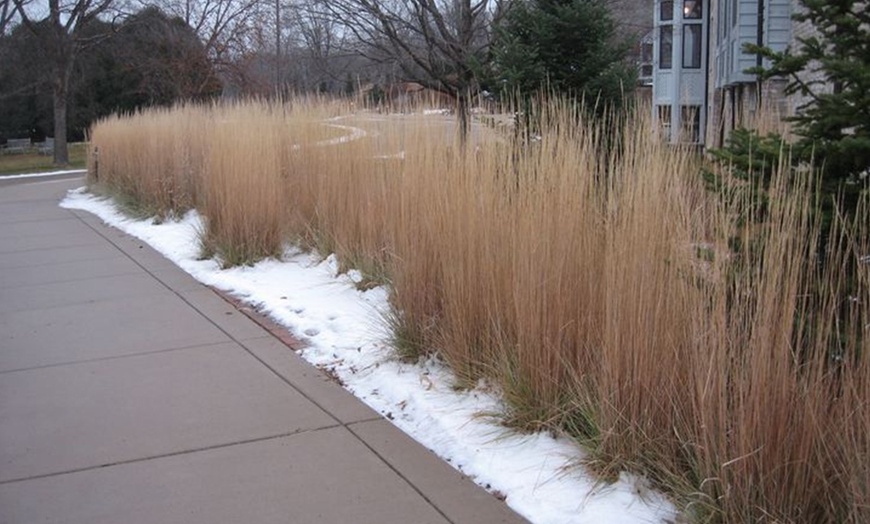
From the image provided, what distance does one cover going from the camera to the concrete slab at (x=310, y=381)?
5.21 m

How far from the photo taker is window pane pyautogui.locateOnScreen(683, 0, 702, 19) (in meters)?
28.4

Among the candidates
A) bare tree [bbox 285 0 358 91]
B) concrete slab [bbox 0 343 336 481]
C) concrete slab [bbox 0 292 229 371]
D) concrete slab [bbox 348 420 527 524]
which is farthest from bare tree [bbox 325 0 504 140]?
concrete slab [bbox 348 420 527 524]

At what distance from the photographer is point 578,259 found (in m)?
4.79

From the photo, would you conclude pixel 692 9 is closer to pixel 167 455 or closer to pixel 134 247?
pixel 134 247

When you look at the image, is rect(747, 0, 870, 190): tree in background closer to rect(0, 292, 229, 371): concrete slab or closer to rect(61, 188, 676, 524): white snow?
rect(61, 188, 676, 524): white snow

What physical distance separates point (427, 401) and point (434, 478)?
89 cm

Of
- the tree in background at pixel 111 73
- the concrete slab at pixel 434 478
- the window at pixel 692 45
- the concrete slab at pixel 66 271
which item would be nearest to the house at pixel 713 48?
the window at pixel 692 45

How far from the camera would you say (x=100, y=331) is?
283 inches

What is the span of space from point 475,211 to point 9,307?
4914 millimetres

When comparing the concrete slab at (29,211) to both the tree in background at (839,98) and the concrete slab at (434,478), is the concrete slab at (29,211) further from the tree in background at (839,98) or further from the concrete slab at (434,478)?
the tree in background at (839,98)

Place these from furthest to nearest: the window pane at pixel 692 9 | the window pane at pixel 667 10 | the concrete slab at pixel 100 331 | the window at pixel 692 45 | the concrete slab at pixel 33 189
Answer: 1. the window pane at pixel 667 10
2. the window at pixel 692 45
3. the window pane at pixel 692 9
4. the concrete slab at pixel 33 189
5. the concrete slab at pixel 100 331

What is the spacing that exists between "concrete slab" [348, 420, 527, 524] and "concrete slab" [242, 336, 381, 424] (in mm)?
198

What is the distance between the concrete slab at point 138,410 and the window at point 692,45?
82.0 feet

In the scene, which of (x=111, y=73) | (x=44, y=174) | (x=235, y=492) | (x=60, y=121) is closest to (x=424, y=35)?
(x=235, y=492)
